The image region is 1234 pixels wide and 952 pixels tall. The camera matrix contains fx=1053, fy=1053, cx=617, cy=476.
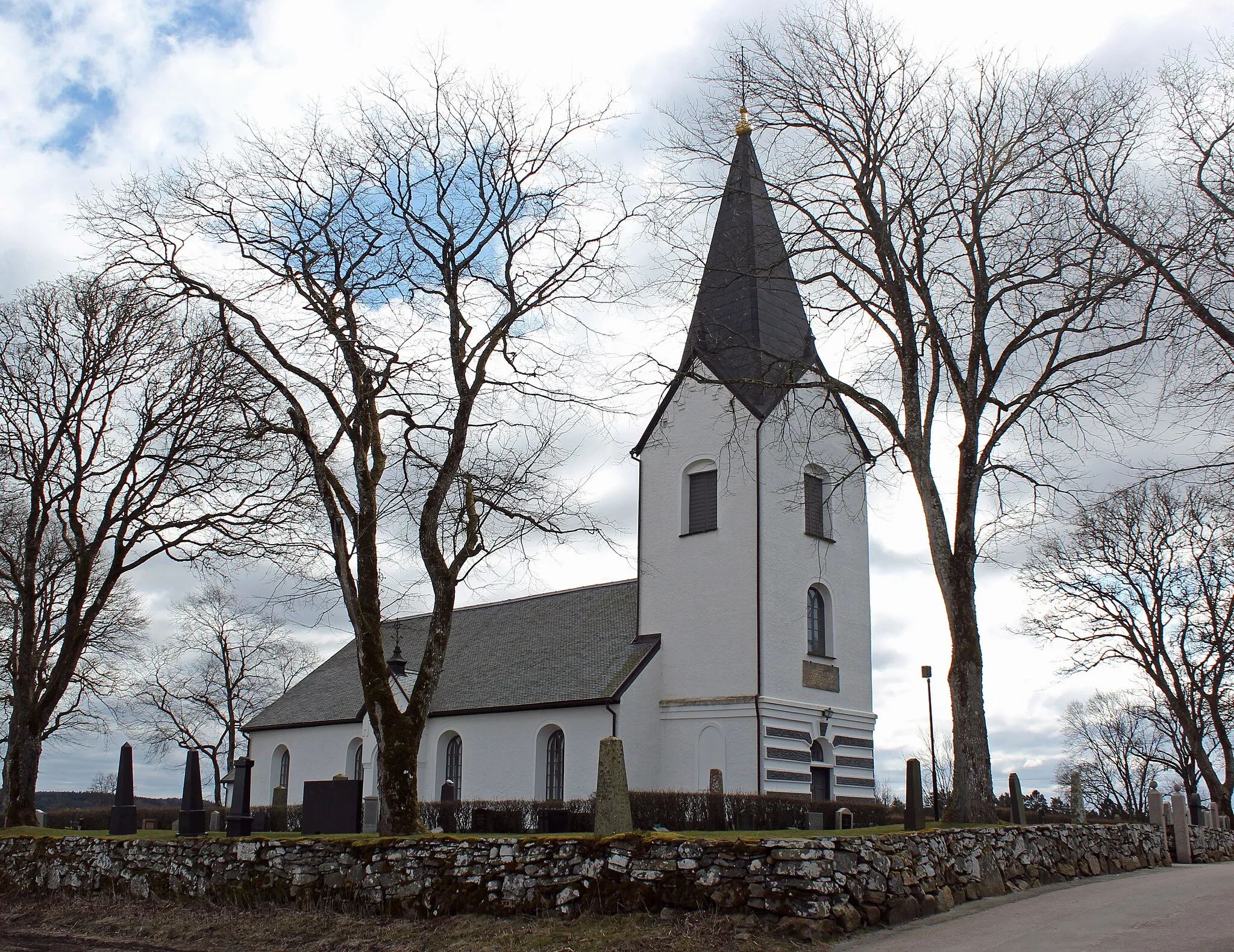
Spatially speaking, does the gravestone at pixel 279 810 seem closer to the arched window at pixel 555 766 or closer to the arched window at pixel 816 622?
the arched window at pixel 555 766

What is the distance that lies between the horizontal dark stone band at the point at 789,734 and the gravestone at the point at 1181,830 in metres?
7.82

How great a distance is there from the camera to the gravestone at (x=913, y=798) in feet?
42.5

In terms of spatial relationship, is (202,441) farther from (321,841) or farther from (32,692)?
(321,841)

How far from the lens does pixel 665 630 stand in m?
25.2

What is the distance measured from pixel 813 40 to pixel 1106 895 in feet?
43.0

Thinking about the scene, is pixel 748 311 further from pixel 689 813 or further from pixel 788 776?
pixel 689 813

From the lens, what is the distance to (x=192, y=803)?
1600cm

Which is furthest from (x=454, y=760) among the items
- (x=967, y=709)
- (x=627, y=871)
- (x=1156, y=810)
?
(x=627, y=871)

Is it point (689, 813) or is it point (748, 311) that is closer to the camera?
point (689, 813)

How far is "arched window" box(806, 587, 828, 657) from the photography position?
24.8 m

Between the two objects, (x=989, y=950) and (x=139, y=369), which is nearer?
(x=989, y=950)

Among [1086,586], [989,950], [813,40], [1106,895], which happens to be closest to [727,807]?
[1106,895]

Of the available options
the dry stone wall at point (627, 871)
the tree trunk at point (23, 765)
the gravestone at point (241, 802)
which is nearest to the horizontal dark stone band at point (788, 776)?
the dry stone wall at point (627, 871)

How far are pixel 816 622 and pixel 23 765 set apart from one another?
17066 mm
